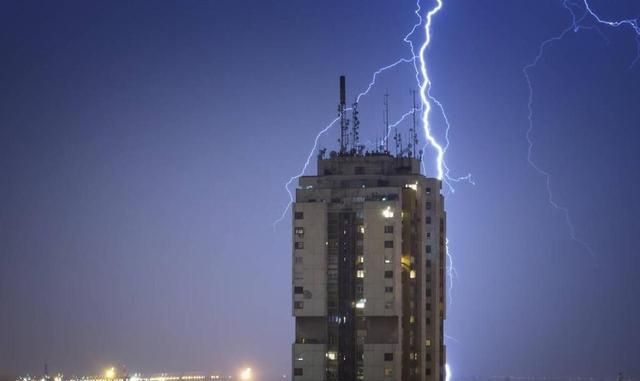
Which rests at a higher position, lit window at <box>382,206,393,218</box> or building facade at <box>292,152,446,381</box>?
lit window at <box>382,206,393,218</box>

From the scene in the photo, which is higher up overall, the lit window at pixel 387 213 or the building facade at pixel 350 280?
the lit window at pixel 387 213

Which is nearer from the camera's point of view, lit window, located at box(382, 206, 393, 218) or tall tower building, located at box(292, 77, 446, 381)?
tall tower building, located at box(292, 77, 446, 381)

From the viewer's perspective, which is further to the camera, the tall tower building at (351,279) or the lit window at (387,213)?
the lit window at (387,213)

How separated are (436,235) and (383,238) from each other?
15.5m

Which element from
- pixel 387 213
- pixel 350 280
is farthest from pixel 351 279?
pixel 387 213

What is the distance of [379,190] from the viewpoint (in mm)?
126250

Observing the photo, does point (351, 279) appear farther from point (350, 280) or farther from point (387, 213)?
point (387, 213)

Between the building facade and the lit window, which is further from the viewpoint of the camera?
the lit window

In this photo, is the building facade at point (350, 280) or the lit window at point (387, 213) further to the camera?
the lit window at point (387, 213)

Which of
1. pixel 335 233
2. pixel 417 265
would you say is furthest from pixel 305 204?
pixel 417 265

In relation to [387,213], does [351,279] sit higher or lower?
lower

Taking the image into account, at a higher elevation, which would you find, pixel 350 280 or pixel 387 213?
pixel 387 213

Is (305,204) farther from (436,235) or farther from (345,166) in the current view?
(436,235)

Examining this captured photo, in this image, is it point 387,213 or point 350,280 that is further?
point 350,280
